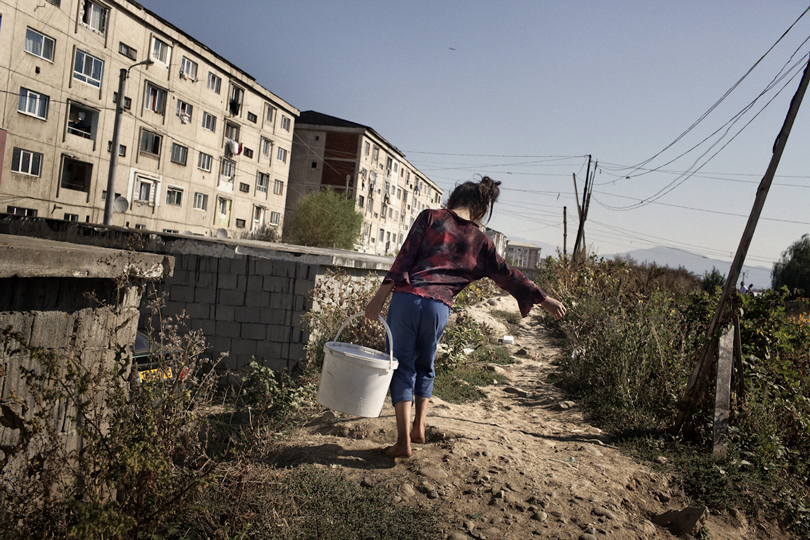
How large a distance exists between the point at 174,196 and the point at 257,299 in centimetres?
2541

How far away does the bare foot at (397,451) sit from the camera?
337cm

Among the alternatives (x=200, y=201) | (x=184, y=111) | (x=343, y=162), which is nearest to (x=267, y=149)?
(x=200, y=201)

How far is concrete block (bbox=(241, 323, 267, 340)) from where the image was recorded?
21.7 ft

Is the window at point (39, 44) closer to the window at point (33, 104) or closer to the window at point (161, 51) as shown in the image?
the window at point (33, 104)

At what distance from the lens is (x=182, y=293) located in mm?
6855

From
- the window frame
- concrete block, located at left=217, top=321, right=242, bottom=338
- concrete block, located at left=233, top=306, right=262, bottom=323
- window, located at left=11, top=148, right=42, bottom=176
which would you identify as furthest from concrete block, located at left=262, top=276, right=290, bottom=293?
the window frame

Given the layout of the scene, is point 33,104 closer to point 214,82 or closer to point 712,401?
point 214,82

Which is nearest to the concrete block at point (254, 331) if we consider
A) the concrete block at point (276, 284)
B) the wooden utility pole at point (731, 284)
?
the concrete block at point (276, 284)

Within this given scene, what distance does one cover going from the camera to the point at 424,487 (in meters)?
3.08

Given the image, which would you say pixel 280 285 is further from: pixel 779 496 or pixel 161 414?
pixel 779 496

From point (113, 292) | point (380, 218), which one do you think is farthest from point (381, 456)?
point (380, 218)

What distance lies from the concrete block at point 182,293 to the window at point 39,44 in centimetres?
1993

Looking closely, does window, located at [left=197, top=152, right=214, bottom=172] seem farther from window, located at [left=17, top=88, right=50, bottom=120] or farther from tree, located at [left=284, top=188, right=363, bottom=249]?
tree, located at [left=284, top=188, right=363, bottom=249]

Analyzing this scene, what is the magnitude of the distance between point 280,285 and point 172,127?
2552 centimetres
